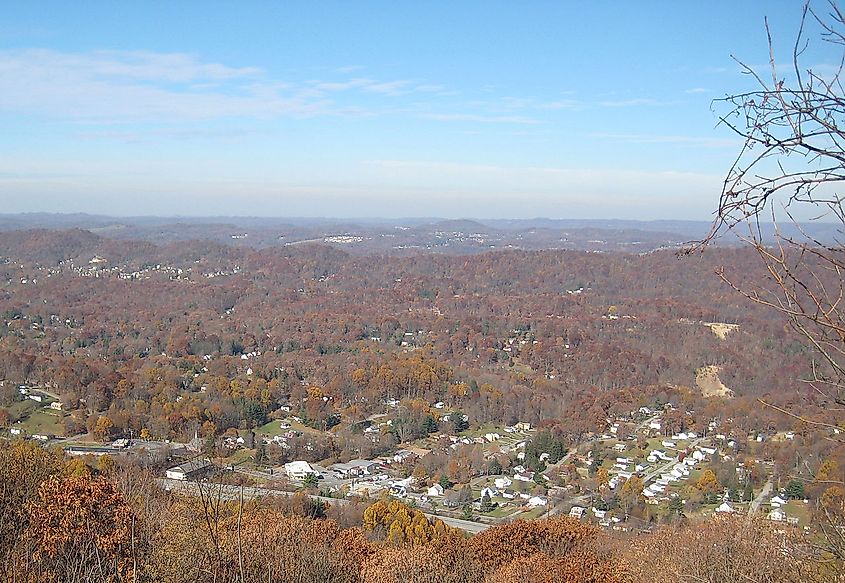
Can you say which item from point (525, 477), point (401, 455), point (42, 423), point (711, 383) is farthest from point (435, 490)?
point (711, 383)

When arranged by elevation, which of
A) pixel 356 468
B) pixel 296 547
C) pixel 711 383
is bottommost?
pixel 356 468

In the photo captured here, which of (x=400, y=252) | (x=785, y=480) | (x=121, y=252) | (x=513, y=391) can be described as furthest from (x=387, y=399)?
(x=400, y=252)

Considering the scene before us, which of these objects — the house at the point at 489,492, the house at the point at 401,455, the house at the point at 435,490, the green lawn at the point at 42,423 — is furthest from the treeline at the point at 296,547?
the green lawn at the point at 42,423

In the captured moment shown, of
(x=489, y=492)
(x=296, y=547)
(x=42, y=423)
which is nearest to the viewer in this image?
(x=296, y=547)

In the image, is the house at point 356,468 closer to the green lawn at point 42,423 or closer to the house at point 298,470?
the house at point 298,470

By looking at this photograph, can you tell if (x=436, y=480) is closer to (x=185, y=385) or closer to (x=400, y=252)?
(x=185, y=385)

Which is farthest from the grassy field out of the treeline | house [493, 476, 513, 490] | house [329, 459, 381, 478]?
house [493, 476, 513, 490]

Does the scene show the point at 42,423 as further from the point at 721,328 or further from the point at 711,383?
the point at 721,328

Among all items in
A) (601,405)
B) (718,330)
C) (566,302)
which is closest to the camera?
(601,405)
